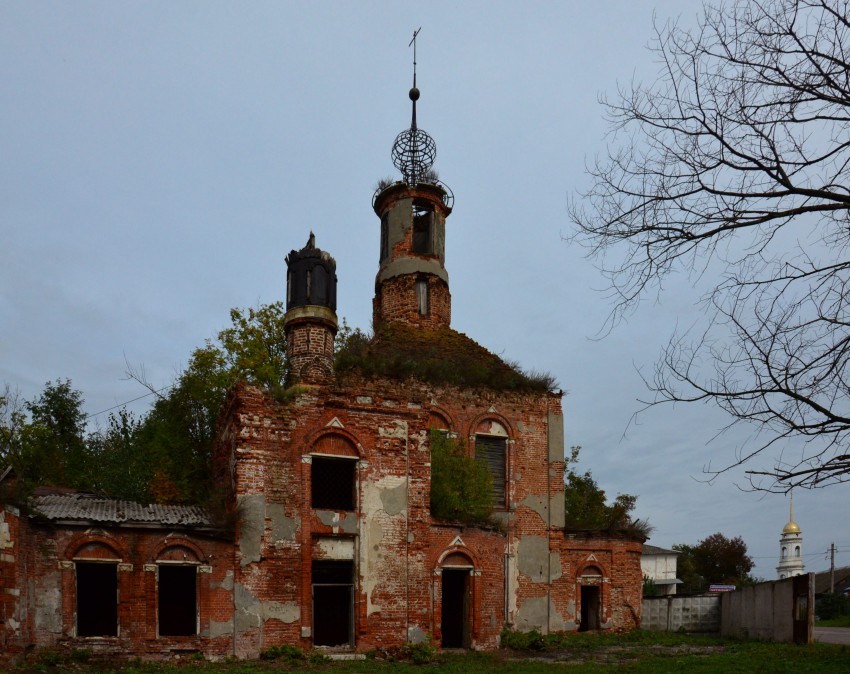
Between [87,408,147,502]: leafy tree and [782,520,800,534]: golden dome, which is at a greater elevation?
[87,408,147,502]: leafy tree

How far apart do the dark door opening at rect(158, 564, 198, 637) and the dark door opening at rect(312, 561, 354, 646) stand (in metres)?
2.89

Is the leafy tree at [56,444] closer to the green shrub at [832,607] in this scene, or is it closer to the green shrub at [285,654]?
the green shrub at [285,654]

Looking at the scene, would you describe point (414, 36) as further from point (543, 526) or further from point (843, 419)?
point (843, 419)

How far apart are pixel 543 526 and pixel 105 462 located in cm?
1682

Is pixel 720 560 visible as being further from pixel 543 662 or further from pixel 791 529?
pixel 543 662

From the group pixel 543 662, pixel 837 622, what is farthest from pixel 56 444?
pixel 837 622

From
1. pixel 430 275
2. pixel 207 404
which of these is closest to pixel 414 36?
pixel 430 275

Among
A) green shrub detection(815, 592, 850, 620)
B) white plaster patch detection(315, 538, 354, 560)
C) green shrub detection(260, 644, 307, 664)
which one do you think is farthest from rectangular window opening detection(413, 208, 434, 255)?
green shrub detection(815, 592, 850, 620)

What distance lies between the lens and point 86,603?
17922 mm

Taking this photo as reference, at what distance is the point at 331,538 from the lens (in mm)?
19359

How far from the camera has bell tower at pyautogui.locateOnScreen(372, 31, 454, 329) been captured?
1229 inches

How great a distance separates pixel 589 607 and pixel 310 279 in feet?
A: 47.4

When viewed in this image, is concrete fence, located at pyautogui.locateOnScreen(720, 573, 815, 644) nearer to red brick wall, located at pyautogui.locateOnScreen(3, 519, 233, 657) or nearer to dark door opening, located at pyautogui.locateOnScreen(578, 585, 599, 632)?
dark door opening, located at pyautogui.locateOnScreen(578, 585, 599, 632)

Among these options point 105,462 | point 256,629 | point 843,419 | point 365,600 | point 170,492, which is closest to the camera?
point 843,419
